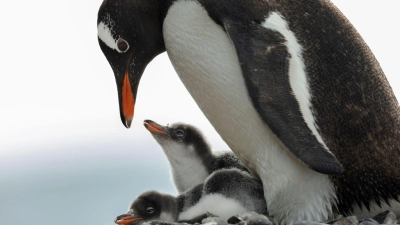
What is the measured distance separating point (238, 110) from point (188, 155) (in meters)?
0.50

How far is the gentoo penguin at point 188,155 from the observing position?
3277mm

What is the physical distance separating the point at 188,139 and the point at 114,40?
0.59 meters

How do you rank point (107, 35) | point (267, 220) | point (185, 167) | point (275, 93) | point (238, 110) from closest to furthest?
point (267, 220) < point (275, 93) < point (238, 110) < point (107, 35) < point (185, 167)

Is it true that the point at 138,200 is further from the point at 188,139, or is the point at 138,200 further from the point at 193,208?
the point at 188,139

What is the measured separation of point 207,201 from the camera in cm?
293

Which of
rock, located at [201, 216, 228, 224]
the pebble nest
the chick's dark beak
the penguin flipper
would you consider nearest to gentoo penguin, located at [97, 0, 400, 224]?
the penguin flipper

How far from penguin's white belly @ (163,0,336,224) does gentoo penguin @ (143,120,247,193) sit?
339mm

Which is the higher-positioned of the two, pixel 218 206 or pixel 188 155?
pixel 188 155

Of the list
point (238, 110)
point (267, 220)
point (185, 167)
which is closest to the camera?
point (267, 220)

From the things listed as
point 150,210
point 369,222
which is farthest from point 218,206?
point 369,222

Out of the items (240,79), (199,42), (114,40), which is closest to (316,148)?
(240,79)

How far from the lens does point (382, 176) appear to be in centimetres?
293

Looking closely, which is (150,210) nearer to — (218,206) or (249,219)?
(218,206)

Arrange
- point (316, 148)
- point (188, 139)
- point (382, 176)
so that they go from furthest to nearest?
point (188, 139) → point (382, 176) → point (316, 148)
